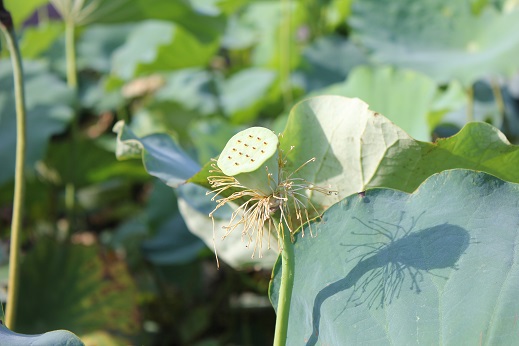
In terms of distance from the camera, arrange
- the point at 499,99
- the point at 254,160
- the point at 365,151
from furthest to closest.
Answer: the point at 499,99 → the point at 365,151 → the point at 254,160

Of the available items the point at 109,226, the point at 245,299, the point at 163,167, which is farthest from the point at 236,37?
the point at 163,167

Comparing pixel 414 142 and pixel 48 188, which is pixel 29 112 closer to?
pixel 48 188

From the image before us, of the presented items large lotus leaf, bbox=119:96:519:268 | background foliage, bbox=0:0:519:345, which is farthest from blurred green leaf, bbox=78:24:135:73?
large lotus leaf, bbox=119:96:519:268

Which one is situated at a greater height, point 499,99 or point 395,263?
point 395,263

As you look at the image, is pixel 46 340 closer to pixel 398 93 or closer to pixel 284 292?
pixel 284 292

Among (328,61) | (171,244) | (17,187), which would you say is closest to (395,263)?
(17,187)
